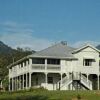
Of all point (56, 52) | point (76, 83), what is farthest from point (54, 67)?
point (76, 83)

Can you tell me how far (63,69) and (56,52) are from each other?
3591mm

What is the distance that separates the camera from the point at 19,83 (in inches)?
3078

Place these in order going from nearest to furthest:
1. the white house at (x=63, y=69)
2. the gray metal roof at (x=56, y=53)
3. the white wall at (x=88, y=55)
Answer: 1. the white house at (x=63, y=69)
2. the gray metal roof at (x=56, y=53)
3. the white wall at (x=88, y=55)

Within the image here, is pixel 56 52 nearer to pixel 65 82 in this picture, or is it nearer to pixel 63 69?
pixel 63 69

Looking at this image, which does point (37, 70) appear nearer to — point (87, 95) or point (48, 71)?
point (48, 71)

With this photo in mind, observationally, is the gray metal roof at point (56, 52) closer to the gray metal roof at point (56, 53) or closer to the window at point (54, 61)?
the gray metal roof at point (56, 53)

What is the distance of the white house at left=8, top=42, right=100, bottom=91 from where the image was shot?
68312 millimetres

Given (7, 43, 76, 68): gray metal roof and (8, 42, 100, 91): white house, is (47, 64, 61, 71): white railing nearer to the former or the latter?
(8, 42, 100, 91): white house

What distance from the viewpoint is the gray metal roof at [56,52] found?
230 feet

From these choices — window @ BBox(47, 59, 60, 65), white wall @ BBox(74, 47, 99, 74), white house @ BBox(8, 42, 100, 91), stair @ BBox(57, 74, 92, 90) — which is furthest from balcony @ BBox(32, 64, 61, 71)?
white wall @ BBox(74, 47, 99, 74)

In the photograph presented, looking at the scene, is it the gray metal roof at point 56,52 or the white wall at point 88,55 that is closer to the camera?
the gray metal roof at point 56,52

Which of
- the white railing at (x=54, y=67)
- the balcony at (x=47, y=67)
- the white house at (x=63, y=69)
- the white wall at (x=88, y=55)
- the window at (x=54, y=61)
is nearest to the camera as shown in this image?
the white house at (x=63, y=69)

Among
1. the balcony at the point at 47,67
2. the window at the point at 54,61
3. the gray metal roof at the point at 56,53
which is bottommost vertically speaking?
the balcony at the point at 47,67

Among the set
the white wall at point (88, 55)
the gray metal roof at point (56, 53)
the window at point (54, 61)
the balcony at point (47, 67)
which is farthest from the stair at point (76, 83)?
the gray metal roof at point (56, 53)
